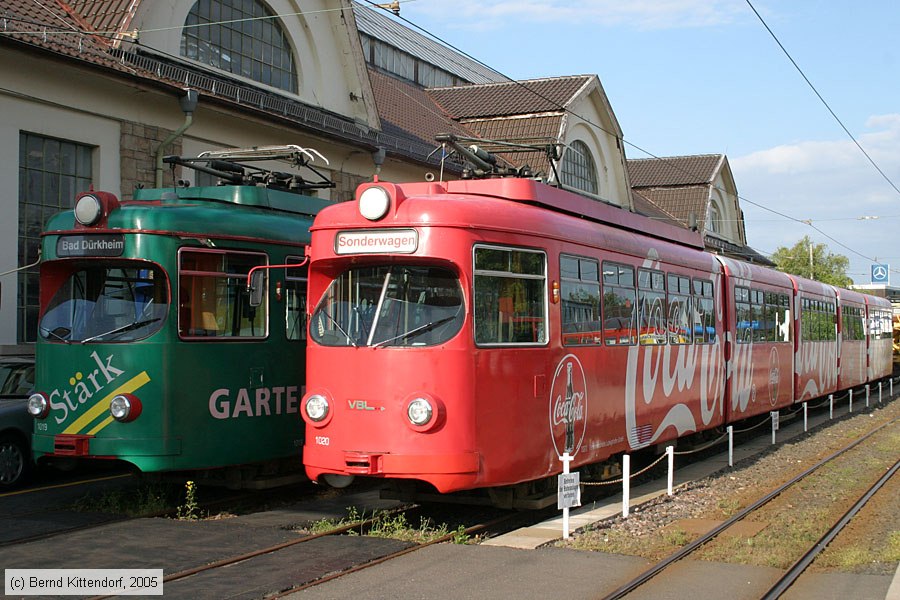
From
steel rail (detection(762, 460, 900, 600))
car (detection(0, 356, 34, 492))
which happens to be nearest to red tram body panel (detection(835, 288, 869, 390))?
steel rail (detection(762, 460, 900, 600))

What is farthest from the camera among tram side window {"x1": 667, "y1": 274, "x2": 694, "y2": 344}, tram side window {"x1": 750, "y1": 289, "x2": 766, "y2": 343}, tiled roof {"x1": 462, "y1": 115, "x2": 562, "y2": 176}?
tiled roof {"x1": 462, "y1": 115, "x2": 562, "y2": 176}

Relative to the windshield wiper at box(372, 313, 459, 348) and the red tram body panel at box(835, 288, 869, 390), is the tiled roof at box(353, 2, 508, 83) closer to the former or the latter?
the red tram body panel at box(835, 288, 869, 390)

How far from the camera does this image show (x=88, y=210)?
10.5 m

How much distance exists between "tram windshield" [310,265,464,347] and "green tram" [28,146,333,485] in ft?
3.02

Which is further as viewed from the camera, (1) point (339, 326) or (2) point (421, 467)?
(1) point (339, 326)

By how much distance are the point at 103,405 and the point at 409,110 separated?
22.6m

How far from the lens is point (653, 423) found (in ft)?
42.2

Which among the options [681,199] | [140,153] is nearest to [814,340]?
[140,153]

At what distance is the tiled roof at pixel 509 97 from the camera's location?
1289 inches

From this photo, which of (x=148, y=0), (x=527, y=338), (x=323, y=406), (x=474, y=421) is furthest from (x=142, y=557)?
(x=148, y=0)

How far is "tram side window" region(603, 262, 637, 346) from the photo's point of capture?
1144 centimetres

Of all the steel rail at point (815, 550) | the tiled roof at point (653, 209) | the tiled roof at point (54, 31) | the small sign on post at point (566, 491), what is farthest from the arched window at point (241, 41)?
the tiled roof at point (653, 209)

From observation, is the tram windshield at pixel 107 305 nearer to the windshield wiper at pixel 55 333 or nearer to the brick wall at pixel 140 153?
the windshield wiper at pixel 55 333

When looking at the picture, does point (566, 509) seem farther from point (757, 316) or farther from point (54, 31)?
point (54, 31)
